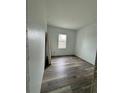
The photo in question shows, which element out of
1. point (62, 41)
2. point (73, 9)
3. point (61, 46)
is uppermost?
point (73, 9)

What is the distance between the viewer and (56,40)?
20.6ft

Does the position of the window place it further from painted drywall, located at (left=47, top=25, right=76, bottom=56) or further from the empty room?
painted drywall, located at (left=47, top=25, right=76, bottom=56)

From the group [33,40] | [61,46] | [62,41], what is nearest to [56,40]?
[62,41]

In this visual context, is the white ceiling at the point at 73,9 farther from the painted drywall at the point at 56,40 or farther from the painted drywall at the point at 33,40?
the painted drywall at the point at 56,40

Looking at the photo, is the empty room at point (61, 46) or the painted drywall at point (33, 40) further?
the empty room at point (61, 46)

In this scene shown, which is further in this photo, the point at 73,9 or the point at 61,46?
the point at 61,46

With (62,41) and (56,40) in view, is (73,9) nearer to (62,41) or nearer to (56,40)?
(56,40)

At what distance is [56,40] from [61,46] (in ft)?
2.32

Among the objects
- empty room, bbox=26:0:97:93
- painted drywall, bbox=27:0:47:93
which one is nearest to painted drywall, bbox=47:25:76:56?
empty room, bbox=26:0:97:93

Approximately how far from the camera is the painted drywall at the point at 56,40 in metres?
6.07

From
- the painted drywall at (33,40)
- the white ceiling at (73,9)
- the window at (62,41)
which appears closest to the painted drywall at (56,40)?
→ the window at (62,41)

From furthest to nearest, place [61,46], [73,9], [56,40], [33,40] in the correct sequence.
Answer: [61,46] → [56,40] → [73,9] → [33,40]
